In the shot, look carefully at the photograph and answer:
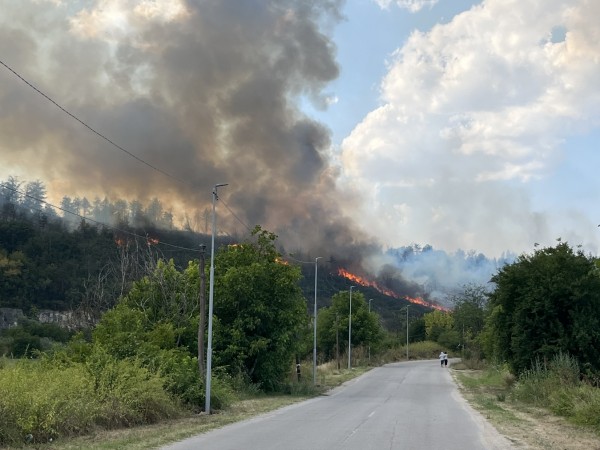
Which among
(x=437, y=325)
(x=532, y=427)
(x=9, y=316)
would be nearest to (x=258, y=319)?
(x=532, y=427)

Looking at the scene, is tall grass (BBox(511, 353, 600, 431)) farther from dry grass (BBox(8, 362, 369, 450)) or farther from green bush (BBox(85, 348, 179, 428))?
green bush (BBox(85, 348, 179, 428))

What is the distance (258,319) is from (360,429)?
54.0ft

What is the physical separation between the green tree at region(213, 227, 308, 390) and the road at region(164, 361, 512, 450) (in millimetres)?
6138

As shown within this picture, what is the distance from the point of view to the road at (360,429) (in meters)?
14.2

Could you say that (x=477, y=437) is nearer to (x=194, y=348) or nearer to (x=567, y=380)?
(x=567, y=380)

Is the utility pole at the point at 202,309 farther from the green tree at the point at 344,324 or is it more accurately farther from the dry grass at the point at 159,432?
the green tree at the point at 344,324

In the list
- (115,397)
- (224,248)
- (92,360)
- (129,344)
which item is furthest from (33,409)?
(224,248)

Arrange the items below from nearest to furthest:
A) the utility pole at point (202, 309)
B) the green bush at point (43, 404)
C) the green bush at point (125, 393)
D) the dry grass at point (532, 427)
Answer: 1. the green bush at point (43, 404)
2. the dry grass at point (532, 427)
3. the green bush at point (125, 393)
4. the utility pole at point (202, 309)

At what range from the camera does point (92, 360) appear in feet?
62.7

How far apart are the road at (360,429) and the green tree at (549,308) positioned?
17.8ft

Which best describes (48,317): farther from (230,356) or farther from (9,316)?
(230,356)

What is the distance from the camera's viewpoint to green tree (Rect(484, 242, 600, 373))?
2902 centimetres

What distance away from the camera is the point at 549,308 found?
2995cm

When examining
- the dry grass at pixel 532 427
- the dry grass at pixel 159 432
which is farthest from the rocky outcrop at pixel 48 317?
the dry grass at pixel 532 427
